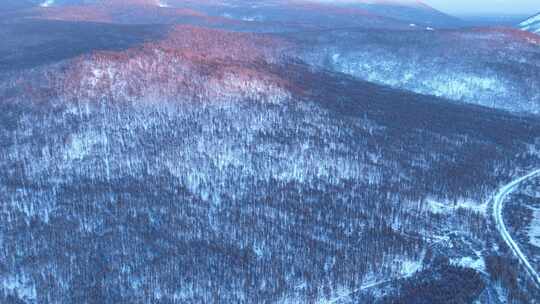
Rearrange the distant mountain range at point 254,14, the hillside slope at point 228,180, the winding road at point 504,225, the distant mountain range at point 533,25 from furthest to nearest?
the distant mountain range at point 254,14, the distant mountain range at point 533,25, the winding road at point 504,225, the hillside slope at point 228,180

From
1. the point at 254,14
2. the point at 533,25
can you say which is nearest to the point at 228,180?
the point at 533,25

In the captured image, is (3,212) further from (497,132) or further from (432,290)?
(497,132)

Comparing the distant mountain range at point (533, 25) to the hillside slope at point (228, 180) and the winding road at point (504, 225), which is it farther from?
the winding road at point (504, 225)

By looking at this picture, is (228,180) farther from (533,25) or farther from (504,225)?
(533,25)

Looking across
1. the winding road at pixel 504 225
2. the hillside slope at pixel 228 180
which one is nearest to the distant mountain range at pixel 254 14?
the hillside slope at pixel 228 180

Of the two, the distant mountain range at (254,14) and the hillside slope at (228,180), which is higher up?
the distant mountain range at (254,14)

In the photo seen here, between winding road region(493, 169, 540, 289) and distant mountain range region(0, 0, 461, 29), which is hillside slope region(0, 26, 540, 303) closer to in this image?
winding road region(493, 169, 540, 289)

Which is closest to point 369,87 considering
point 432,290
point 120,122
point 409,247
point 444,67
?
point 444,67

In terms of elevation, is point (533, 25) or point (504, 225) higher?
point (533, 25)
